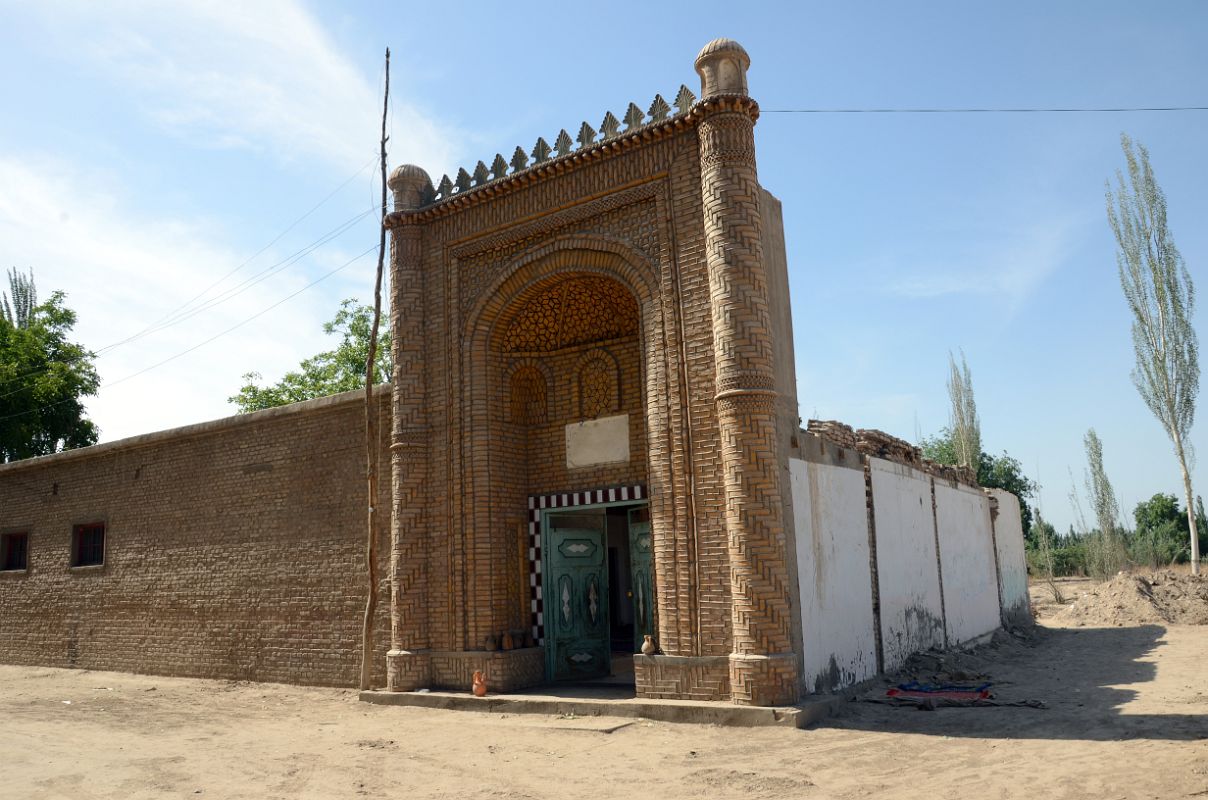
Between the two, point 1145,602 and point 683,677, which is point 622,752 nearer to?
point 683,677

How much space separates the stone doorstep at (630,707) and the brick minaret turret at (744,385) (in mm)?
204

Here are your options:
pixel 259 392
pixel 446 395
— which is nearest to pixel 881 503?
pixel 446 395

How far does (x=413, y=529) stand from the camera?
39.2ft

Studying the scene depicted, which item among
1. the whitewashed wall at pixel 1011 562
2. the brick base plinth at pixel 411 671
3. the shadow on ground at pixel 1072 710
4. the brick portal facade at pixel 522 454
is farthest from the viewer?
the whitewashed wall at pixel 1011 562

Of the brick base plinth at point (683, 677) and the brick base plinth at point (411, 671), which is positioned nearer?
the brick base plinth at point (683, 677)

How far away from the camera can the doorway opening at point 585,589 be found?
11898mm

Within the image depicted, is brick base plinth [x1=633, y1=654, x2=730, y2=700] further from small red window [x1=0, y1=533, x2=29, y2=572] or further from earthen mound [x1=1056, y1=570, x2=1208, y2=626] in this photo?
earthen mound [x1=1056, y1=570, x2=1208, y2=626]

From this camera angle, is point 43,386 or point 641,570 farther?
point 43,386

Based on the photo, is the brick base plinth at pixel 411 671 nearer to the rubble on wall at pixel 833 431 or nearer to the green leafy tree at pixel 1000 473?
the rubble on wall at pixel 833 431

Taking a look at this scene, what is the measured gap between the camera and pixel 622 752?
26.9 feet

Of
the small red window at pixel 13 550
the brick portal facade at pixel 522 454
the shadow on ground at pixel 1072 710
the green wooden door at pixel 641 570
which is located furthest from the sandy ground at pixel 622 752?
the small red window at pixel 13 550

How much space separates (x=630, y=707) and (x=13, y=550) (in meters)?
16.3

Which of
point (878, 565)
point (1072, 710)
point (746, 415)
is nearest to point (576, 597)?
point (878, 565)

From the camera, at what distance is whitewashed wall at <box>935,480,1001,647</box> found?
14.8 meters
